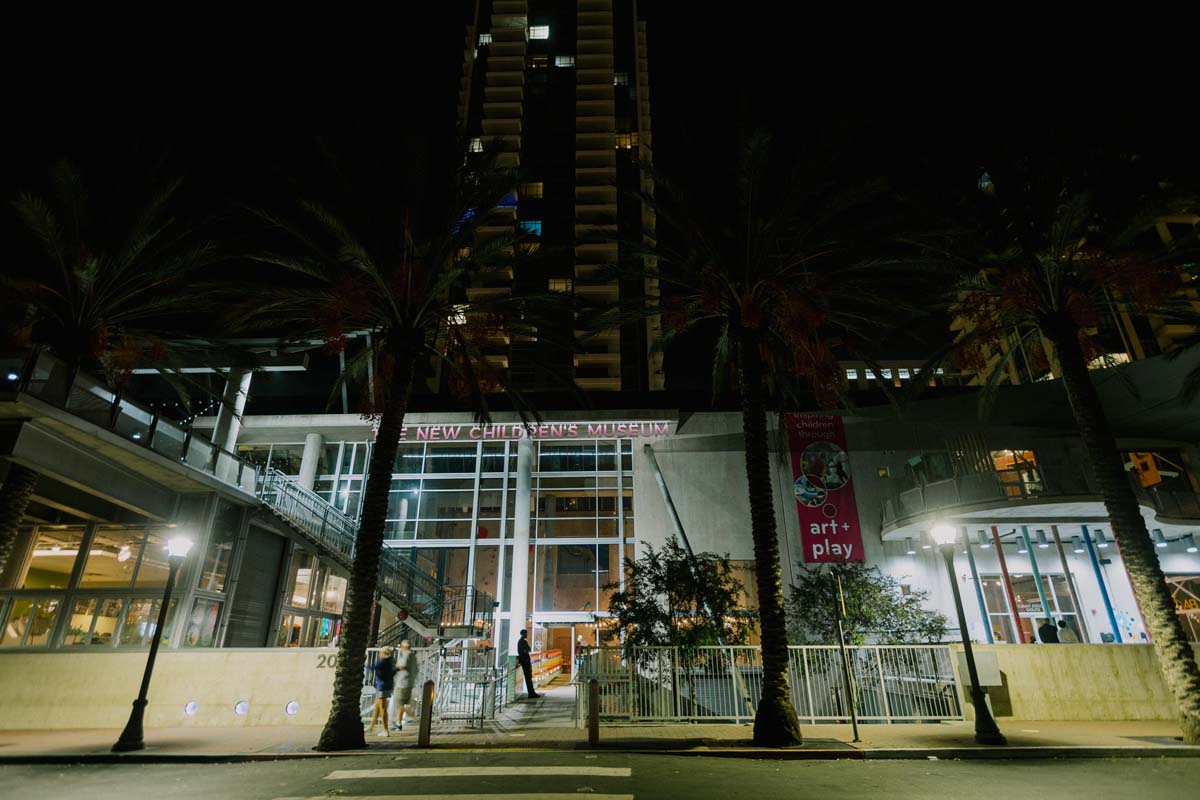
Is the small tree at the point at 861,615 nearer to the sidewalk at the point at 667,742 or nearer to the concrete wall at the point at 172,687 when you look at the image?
the sidewalk at the point at 667,742

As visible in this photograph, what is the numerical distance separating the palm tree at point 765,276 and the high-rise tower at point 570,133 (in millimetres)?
30756

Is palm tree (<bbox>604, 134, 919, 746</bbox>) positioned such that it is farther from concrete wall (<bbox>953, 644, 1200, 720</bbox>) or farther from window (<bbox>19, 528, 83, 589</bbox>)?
window (<bbox>19, 528, 83, 589</bbox>)

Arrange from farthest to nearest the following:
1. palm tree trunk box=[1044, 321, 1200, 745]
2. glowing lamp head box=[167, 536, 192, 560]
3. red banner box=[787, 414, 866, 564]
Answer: red banner box=[787, 414, 866, 564]
glowing lamp head box=[167, 536, 192, 560]
palm tree trunk box=[1044, 321, 1200, 745]

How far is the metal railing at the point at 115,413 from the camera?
1188cm

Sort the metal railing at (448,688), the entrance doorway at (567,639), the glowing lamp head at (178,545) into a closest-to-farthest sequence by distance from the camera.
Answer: the glowing lamp head at (178,545)
the metal railing at (448,688)
the entrance doorway at (567,639)

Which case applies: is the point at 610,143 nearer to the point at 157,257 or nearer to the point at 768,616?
the point at 157,257

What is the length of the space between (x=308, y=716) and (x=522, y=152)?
53583 mm

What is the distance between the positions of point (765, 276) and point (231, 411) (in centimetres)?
1720

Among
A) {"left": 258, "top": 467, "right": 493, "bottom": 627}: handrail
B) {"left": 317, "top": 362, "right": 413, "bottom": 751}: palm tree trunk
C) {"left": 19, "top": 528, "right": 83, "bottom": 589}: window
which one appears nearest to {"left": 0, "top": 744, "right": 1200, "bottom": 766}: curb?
{"left": 317, "top": 362, "right": 413, "bottom": 751}: palm tree trunk

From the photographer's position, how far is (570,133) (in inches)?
2208

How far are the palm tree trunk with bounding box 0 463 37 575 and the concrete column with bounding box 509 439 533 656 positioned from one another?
1511cm

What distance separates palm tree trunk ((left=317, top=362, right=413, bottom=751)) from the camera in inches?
387

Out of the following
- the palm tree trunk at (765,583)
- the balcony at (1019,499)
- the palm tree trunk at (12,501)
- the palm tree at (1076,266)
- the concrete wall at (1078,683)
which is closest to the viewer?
the palm tree trunk at (765,583)

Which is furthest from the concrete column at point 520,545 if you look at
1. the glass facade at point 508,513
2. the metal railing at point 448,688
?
the metal railing at point 448,688
